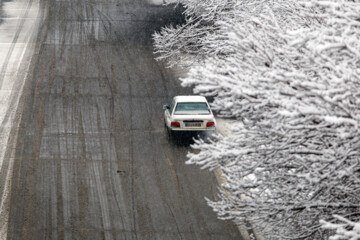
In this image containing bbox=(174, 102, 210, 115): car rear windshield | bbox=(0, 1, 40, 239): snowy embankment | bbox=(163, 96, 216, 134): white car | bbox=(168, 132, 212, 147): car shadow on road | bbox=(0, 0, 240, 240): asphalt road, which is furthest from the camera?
bbox=(174, 102, 210, 115): car rear windshield

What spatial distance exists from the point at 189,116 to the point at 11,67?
1121 cm

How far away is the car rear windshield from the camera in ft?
66.5

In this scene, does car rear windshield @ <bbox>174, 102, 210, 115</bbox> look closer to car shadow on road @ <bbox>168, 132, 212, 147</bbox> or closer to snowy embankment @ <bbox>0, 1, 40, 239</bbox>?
car shadow on road @ <bbox>168, 132, 212, 147</bbox>

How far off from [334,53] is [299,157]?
5.12 ft

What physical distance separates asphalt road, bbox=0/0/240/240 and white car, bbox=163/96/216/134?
2.27 ft

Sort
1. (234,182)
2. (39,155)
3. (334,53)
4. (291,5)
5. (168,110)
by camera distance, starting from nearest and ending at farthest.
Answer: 1. (334,53)
2. (234,182)
3. (291,5)
4. (39,155)
5. (168,110)

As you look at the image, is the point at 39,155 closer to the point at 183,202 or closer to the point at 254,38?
the point at 183,202

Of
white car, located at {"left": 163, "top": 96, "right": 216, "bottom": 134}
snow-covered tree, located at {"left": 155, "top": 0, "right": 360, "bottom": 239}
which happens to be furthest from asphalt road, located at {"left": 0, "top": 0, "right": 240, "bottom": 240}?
snow-covered tree, located at {"left": 155, "top": 0, "right": 360, "bottom": 239}

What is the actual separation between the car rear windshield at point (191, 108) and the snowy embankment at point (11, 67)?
227 inches

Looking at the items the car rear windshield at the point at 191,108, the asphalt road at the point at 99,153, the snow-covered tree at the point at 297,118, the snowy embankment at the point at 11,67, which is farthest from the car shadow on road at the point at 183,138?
the snow-covered tree at the point at 297,118

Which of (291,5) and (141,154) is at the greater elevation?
(291,5)

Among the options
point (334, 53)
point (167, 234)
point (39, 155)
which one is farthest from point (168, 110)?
point (334, 53)

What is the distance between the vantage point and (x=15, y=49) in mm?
29578

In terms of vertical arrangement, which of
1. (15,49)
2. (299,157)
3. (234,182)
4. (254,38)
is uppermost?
(254,38)
